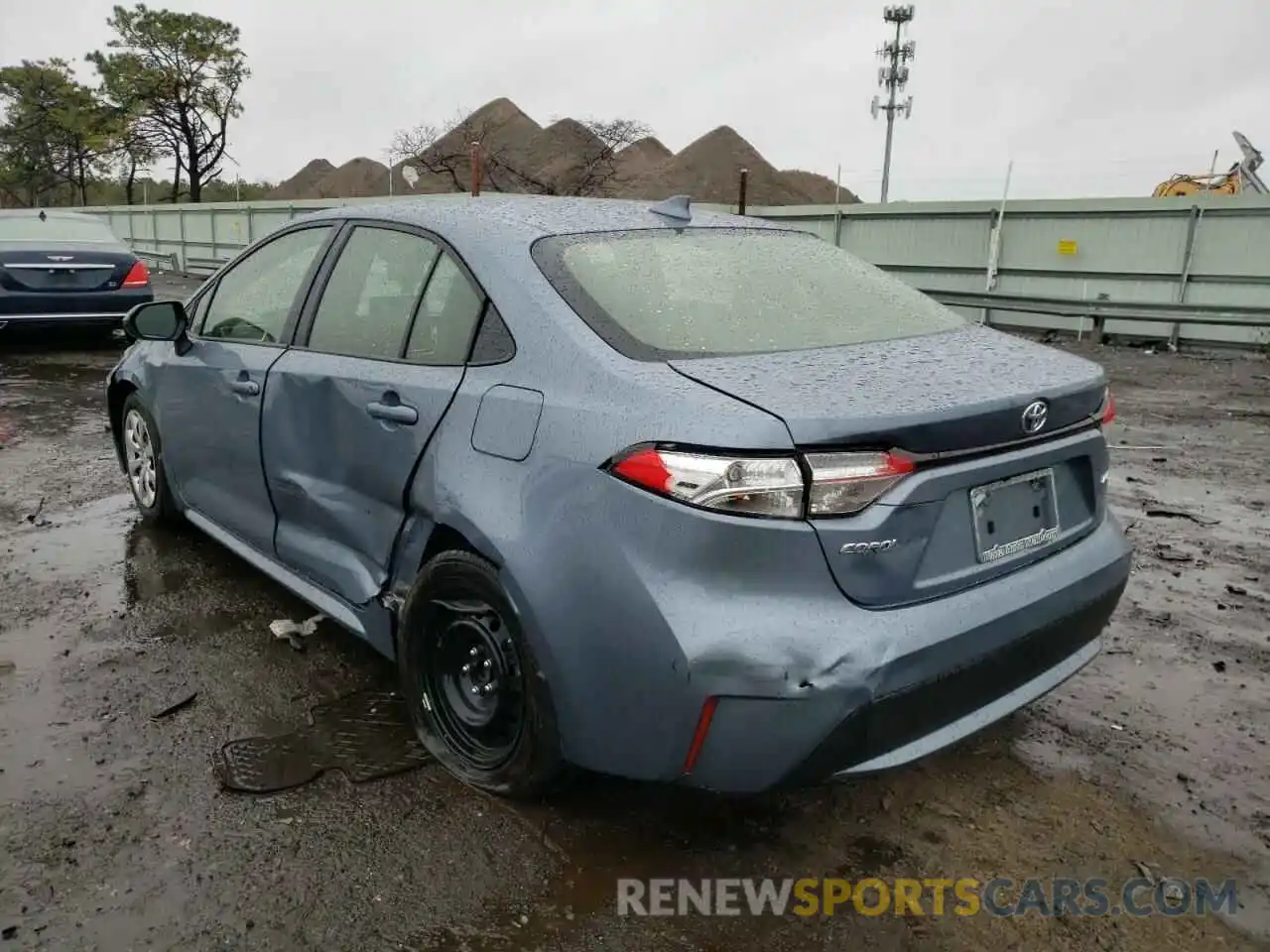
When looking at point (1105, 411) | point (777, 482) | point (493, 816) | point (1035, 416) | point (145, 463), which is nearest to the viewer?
point (777, 482)

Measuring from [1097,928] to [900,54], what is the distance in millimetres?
42922

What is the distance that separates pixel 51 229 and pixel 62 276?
0.92 m

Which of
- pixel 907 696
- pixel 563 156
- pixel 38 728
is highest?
pixel 563 156

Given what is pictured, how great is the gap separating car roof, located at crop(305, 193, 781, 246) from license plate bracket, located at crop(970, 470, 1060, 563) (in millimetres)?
1318

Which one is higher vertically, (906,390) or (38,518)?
(906,390)

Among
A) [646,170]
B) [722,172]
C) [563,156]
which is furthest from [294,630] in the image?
[646,170]

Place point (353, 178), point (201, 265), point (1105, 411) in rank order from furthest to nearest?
point (353, 178)
point (201, 265)
point (1105, 411)

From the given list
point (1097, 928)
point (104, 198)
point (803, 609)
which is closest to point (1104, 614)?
point (1097, 928)

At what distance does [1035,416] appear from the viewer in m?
2.34

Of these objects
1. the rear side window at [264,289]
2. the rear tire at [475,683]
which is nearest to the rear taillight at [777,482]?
the rear tire at [475,683]

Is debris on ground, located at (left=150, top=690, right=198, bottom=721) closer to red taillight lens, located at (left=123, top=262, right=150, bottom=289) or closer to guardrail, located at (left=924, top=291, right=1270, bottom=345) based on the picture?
red taillight lens, located at (left=123, top=262, right=150, bottom=289)

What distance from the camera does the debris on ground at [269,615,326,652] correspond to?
363cm

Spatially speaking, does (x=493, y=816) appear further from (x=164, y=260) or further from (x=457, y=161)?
(x=457, y=161)

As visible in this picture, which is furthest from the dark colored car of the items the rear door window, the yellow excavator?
the yellow excavator
